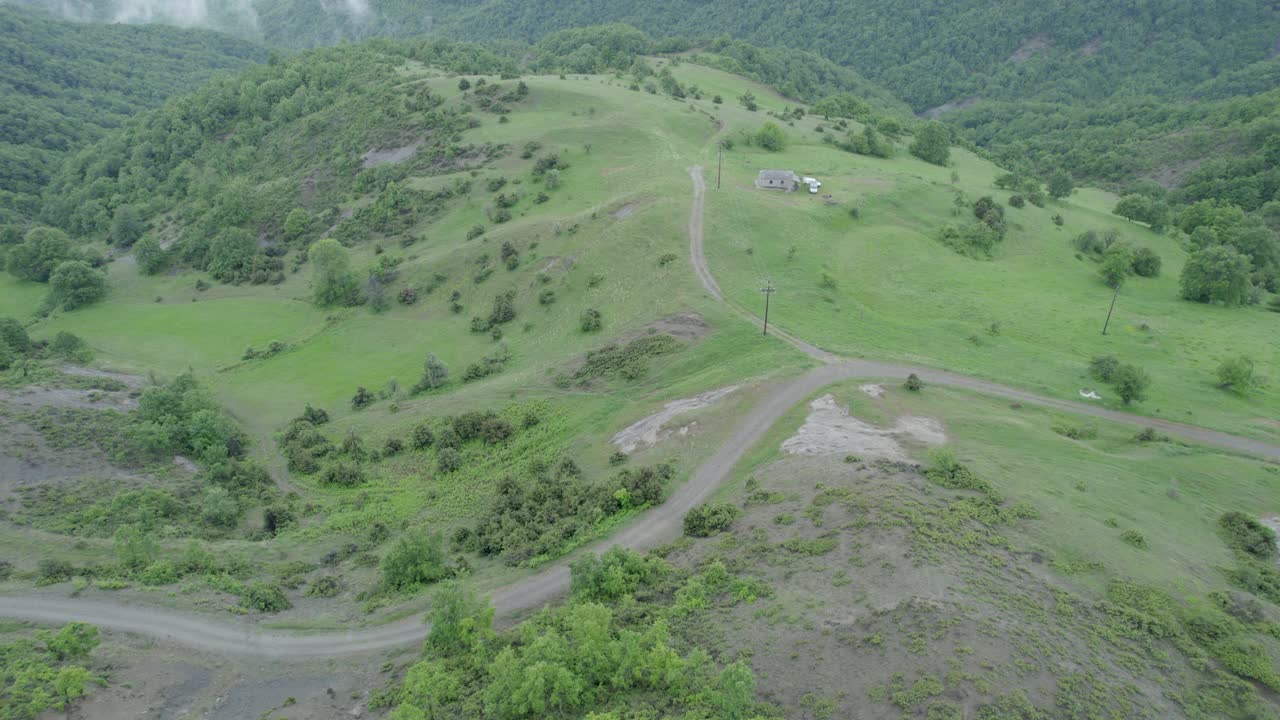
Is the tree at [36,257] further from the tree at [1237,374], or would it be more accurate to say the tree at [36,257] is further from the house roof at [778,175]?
the tree at [1237,374]

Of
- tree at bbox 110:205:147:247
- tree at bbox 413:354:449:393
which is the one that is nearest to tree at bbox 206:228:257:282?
tree at bbox 110:205:147:247

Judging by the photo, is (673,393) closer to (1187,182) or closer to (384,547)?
(384,547)

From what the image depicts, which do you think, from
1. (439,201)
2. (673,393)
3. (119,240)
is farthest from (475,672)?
(119,240)

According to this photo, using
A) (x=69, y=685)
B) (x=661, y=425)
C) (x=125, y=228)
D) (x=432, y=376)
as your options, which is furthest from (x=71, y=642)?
(x=125, y=228)

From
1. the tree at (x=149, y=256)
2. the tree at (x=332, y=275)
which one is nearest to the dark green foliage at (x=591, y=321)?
the tree at (x=332, y=275)

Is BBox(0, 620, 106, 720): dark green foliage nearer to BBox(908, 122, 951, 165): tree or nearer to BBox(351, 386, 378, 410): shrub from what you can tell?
BBox(351, 386, 378, 410): shrub

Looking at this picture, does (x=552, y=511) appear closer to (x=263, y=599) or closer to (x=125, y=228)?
(x=263, y=599)
